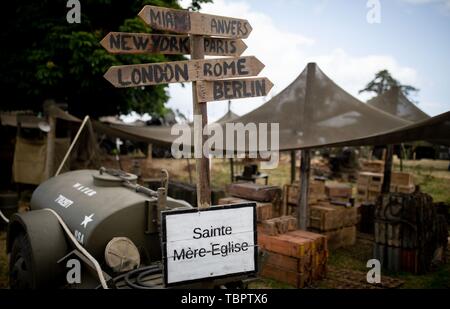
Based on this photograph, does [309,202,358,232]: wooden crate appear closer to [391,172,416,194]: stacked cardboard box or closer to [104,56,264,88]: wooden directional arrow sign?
[391,172,416,194]: stacked cardboard box

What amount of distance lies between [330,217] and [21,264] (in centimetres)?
575

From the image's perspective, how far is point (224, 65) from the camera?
362 cm

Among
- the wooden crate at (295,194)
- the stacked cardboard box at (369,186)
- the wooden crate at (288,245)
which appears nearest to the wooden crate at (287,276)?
the wooden crate at (288,245)

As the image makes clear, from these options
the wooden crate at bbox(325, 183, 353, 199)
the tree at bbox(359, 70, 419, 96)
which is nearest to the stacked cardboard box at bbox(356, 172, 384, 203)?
the wooden crate at bbox(325, 183, 353, 199)

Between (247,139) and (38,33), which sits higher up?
(38,33)

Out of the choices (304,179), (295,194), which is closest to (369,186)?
(295,194)

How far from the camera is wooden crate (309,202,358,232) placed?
812 cm

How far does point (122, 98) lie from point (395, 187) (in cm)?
959

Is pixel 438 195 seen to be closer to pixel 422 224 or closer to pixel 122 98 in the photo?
pixel 422 224

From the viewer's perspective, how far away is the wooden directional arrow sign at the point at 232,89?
3615 mm

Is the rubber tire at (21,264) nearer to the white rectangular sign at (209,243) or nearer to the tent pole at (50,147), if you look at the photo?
the white rectangular sign at (209,243)

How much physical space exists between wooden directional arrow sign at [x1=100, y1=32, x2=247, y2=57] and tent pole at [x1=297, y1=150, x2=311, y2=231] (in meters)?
4.38

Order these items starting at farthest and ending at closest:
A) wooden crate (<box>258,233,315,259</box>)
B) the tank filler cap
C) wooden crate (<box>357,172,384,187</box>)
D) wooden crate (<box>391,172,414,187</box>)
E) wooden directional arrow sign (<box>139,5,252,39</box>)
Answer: wooden crate (<box>357,172,384,187</box>) < wooden crate (<box>391,172,414,187</box>) < wooden crate (<box>258,233,315,259</box>) < the tank filler cap < wooden directional arrow sign (<box>139,5,252,39</box>)

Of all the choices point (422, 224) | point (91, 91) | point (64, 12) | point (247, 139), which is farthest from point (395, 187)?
point (64, 12)
